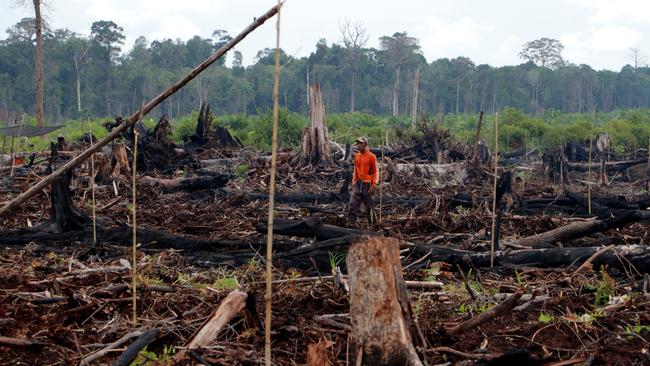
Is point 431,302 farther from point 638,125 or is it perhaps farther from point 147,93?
point 147,93

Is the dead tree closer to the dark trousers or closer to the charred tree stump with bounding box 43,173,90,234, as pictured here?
the dark trousers

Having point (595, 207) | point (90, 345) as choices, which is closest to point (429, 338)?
point (90, 345)

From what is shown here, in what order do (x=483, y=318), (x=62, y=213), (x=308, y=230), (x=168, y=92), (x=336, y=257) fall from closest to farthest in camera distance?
1. (x=168, y=92)
2. (x=483, y=318)
3. (x=336, y=257)
4. (x=308, y=230)
5. (x=62, y=213)

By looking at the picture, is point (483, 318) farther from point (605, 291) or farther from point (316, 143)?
point (316, 143)

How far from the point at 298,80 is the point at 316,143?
5423 centimetres

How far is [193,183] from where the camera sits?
47.7ft

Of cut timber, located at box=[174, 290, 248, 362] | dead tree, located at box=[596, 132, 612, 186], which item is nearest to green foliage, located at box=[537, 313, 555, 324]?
cut timber, located at box=[174, 290, 248, 362]

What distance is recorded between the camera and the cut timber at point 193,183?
47.5ft

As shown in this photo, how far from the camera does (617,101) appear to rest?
80.9m

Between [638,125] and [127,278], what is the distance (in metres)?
25.3

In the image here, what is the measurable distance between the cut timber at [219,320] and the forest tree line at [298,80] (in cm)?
5329

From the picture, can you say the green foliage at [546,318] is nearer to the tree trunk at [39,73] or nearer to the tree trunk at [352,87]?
the tree trunk at [39,73]

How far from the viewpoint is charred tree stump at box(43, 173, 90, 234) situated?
9.08 m

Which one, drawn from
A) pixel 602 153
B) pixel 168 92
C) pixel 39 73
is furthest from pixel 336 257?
pixel 39 73
